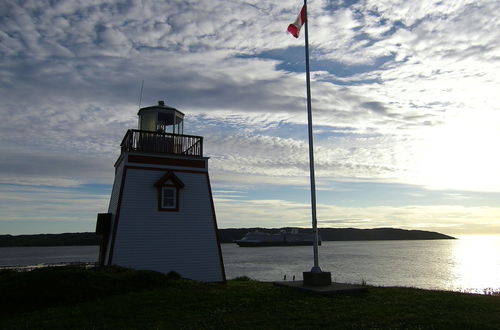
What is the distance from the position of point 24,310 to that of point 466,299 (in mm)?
15190

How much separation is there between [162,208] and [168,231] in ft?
3.99

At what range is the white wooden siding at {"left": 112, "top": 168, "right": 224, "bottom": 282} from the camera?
1983 centimetres

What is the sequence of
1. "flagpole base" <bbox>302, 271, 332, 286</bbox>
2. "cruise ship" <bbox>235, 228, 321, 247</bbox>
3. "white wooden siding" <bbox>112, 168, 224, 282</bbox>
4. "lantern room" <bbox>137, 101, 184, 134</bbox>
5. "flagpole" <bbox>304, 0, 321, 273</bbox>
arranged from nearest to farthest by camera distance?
"flagpole base" <bbox>302, 271, 332, 286</bbox>
"flagpole" <bbox>304, 0, 321, 273</bbox>
"white wooden siding" <bbox>112, 168, 224, 282</bbox>
"lantern room" <bbox>137, 101, 184, 134</bbox>
"cruise ship" <bbox>235, 228, 321, 247</bbox>

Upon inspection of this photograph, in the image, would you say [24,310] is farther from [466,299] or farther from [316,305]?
[466,299]

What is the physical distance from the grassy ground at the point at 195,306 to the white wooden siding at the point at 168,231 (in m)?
2.38

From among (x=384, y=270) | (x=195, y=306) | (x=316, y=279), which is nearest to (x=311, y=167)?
(x=316, y=279)

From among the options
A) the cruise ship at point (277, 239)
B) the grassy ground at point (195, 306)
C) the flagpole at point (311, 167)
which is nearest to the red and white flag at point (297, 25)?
the flagpole at point (311, 167)

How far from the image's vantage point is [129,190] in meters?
20.3

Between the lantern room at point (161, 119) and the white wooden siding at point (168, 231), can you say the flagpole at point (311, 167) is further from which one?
the lantern room at point (161, 119)

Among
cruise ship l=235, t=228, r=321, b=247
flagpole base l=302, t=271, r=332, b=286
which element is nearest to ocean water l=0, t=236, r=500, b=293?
flagpole base l=302, t=271, r=332, b=286

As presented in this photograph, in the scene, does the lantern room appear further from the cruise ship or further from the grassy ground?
the cruise ship

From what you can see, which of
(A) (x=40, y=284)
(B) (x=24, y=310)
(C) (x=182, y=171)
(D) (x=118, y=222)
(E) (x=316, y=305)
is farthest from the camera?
(C) (x=182, y=171)

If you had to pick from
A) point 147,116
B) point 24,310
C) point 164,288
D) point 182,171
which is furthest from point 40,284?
point 147,116

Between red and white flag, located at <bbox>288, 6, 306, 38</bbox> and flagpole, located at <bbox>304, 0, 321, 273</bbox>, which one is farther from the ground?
red and white flag, located at <bbox>288, 6, 306, 38</bbox>
